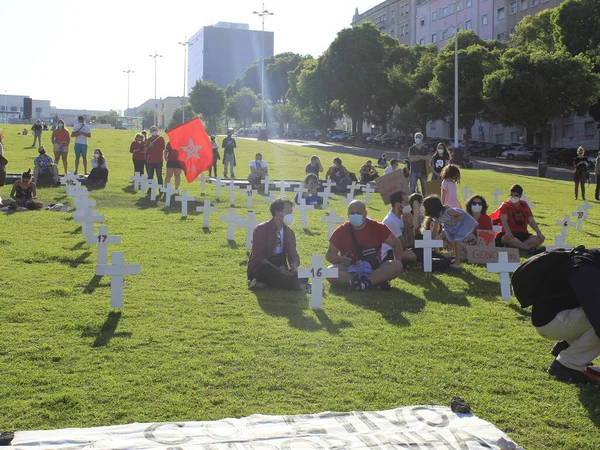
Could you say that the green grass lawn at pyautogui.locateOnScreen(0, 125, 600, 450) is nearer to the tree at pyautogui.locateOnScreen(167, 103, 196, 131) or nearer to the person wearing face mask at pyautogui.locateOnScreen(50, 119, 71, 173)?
the person wearing face mask at pyautogui.locateOnScreen(50, 119, 71, 173)

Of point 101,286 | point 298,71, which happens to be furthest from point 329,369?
point 298,71

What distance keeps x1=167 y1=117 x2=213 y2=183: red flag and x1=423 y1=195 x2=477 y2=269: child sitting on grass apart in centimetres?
1001

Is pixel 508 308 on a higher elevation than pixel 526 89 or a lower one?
lower

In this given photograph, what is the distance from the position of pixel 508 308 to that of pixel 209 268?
433cm

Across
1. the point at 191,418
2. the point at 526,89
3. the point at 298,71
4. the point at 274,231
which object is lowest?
the point at 191,418

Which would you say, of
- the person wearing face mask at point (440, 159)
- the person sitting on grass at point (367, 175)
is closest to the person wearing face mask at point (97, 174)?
the person sitting on grass at point (367, 175)

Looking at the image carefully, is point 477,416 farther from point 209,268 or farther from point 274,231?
point 209,268

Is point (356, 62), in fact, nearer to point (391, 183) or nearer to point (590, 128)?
point (590, 128)

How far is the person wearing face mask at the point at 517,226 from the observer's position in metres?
12.3

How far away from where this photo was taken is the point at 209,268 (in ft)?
35.0

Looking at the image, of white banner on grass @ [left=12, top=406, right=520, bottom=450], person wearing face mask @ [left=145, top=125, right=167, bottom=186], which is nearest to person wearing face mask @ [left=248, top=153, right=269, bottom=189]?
person wearing face mask @ [left=145, top=125, right=167, bottom=186]

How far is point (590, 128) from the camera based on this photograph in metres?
56.0

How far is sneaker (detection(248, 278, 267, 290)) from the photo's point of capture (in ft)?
30.6

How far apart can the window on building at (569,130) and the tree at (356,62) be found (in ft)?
54.0
